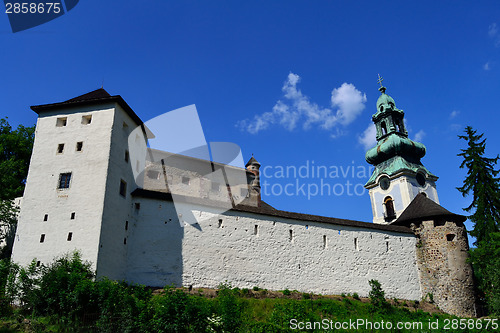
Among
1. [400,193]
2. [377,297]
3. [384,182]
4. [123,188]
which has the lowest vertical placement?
[377,297]

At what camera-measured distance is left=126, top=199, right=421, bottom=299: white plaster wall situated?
61.9 ft

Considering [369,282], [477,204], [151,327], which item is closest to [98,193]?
[151,327]

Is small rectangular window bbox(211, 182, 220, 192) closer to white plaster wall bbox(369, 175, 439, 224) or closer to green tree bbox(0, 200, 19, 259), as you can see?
green tree bbox(0, 200, 19, 259)

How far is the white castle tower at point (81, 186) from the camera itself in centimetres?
1666

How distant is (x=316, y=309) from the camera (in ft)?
61.6

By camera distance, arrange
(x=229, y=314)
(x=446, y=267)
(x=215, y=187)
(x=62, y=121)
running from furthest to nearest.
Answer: (x=215, y=187), (x=446, y=267), (x=62, y=121), (x=229, y=314)

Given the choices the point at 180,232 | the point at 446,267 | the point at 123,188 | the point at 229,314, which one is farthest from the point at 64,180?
the point at 446,267

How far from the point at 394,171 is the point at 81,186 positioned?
29369 millimetres

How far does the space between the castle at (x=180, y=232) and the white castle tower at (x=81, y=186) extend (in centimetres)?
5

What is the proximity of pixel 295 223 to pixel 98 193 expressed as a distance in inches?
425

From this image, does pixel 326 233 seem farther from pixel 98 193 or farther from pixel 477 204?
pixel 98 193

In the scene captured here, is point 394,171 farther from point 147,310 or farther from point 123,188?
point 147,310

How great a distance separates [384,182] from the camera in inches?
1548

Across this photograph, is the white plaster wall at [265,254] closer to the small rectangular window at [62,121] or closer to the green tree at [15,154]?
the small rectangular window at [62,121]
